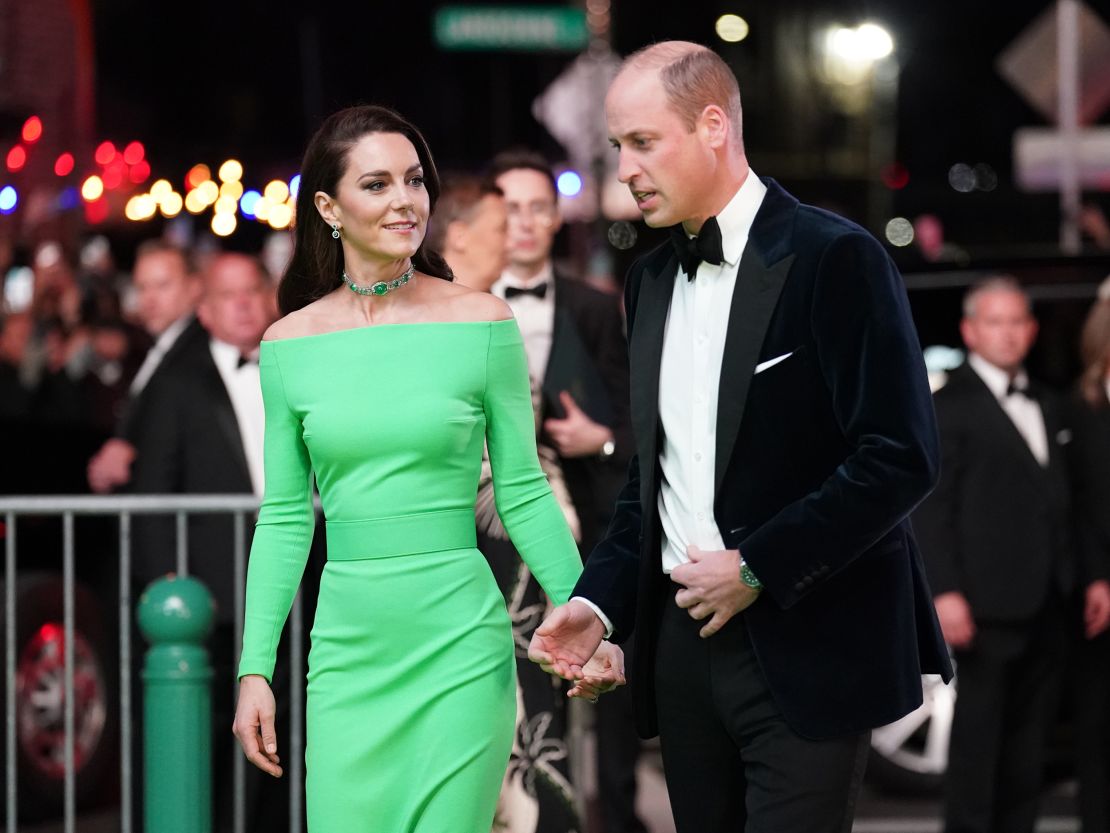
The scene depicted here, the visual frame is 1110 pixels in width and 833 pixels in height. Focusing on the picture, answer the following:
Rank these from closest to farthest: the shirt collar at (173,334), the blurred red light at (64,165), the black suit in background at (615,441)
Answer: the black suit in background at (615,441)
the shirt collar at (173,334)
the blurred red light at (64,165)

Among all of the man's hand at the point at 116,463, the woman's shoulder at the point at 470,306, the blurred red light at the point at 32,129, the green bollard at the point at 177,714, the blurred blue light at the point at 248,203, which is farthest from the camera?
the blurred blue light at the point at 248,203

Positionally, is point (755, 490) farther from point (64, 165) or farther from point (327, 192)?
point (64, 165)

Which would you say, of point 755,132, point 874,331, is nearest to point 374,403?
point 874,331

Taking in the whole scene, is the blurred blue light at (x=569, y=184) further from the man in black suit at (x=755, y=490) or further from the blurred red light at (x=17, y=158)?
the man in black suit at (x=755, y=490)

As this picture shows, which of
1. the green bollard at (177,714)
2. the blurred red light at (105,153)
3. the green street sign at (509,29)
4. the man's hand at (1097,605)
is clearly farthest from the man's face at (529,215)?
the green street sign at (509,29)

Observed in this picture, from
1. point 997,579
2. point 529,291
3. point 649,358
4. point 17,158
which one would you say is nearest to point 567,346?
point 529,291

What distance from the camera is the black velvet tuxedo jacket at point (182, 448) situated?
23.7 feet

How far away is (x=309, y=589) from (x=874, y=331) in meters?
3.12

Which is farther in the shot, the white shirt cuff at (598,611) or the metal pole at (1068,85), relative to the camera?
the metal pole at (1068,85)

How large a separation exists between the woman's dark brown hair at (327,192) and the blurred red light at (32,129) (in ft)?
17.6

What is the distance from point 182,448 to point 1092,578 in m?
3.53

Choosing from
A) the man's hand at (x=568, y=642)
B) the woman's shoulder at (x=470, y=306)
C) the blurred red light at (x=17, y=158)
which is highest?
the blurred red light at (x=17, y=158)

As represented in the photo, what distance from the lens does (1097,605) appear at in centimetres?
755

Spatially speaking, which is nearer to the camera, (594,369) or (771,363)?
(771,363)
